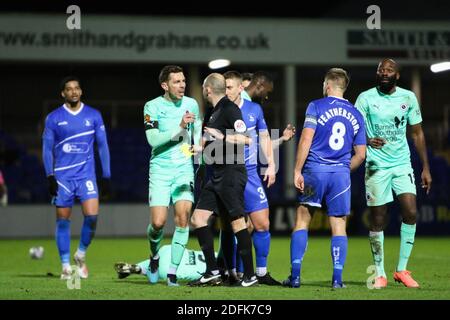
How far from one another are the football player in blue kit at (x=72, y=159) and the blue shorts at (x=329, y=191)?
9.85 ft

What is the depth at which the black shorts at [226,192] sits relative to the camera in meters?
9.39

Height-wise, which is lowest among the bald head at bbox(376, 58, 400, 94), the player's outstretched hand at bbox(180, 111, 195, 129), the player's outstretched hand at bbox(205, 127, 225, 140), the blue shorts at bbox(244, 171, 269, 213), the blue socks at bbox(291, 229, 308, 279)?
the blue socks at bbox(291, 229, 308, 279)

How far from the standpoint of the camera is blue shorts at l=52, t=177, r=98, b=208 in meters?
11.5

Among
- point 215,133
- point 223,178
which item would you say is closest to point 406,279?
point 223,178

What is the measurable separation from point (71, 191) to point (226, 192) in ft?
9.01

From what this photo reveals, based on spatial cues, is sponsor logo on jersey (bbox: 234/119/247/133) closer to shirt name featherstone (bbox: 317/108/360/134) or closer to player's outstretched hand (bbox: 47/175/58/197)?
shirt name featherstone (bbox: 317/108/360/134)

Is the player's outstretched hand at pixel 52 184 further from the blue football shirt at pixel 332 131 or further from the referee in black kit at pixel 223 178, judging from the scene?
the blue football shirt at pixel 332 131

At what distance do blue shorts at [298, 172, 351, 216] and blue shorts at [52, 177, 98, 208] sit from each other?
310cm

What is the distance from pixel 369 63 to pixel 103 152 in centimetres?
1373

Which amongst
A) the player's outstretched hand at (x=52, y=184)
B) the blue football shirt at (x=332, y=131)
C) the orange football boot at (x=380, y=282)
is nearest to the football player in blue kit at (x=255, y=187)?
the blue football shirt at (x=332, y=131)

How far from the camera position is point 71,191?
1150 cm

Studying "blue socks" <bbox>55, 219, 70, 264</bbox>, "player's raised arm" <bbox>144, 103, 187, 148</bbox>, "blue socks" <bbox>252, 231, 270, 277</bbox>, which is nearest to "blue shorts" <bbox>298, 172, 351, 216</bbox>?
"blue socks" <bbox>252, 231, 270, 277</bbox>
